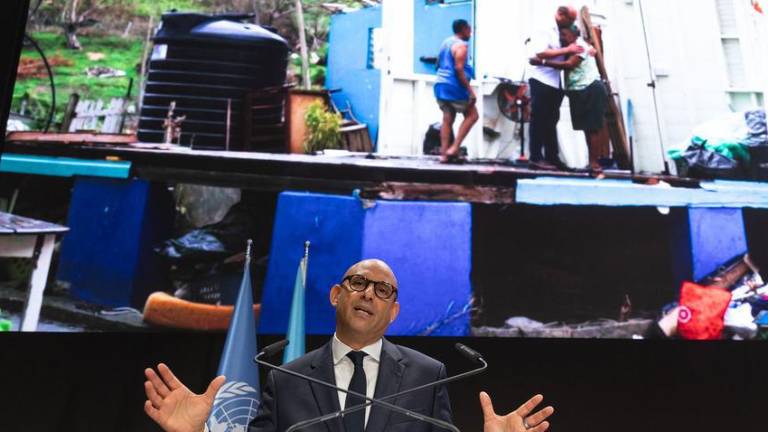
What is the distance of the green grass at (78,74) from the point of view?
267cm

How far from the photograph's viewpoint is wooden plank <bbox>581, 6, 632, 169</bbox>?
2.95 m

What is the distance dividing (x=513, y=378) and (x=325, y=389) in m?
1.56

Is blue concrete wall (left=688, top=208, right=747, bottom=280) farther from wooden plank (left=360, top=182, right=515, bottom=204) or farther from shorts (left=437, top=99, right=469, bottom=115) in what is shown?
shorts (left=437, top=99, right=469, bottom=115)

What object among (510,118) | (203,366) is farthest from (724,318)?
(203,366)

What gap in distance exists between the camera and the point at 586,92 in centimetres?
296

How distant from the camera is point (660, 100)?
2945 mm

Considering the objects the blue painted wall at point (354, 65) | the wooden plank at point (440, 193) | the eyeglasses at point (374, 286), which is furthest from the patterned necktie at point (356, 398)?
the blue painted wall at point (354, 65)

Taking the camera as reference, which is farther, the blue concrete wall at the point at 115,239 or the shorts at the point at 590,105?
the shorts at the point at 590,105

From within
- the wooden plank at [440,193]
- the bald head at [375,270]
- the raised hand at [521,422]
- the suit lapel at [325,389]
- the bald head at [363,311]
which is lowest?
the raised hand at [521,422]

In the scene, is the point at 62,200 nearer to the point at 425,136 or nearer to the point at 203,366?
the point at 203,366

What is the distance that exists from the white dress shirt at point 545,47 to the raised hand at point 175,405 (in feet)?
6.90

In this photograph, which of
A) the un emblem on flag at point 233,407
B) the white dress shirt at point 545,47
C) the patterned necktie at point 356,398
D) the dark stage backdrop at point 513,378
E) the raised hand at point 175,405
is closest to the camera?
the raised hand at point 175,405

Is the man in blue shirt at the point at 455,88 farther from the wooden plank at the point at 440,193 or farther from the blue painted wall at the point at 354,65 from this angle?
the blue painted wall at the point at 354,65

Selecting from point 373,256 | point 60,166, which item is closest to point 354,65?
point 373,256
